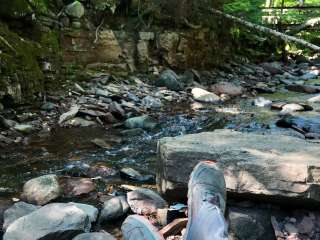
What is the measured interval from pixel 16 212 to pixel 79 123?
10.9ft

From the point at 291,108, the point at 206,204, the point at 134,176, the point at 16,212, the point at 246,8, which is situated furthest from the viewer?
the point at 246,8

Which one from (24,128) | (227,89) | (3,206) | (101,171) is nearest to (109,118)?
(24,128)

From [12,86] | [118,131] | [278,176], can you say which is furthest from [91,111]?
[278,176]

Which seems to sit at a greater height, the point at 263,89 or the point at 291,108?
the point at 291,108

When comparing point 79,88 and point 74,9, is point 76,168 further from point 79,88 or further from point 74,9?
point 74,9

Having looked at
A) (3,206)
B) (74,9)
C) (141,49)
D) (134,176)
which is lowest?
(134,176)

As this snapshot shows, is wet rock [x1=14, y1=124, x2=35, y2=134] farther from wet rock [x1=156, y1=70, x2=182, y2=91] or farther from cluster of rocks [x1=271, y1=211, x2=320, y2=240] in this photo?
wet rock [x1=156, y1=70, x2=182, y2=91]

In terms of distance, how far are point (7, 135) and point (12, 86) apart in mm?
1092

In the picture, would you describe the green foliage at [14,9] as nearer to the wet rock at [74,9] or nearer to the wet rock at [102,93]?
the wet rock at [74,9]

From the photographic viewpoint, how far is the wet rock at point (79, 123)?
6.38 metres

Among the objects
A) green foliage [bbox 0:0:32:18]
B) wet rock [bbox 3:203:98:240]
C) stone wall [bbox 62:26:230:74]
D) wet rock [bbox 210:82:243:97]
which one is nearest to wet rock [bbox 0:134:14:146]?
wet rock [bbox 3:203:98:240]

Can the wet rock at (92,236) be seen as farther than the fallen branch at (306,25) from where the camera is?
No

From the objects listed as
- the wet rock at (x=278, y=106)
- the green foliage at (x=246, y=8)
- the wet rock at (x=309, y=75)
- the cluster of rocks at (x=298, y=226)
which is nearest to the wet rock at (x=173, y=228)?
A: the cluster of rocks at (x=298, y=226)

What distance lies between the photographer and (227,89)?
10.1 metres
